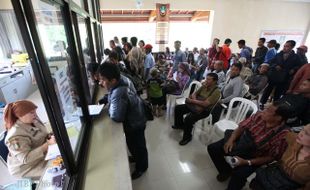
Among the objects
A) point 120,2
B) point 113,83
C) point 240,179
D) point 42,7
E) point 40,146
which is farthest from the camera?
point 120,2

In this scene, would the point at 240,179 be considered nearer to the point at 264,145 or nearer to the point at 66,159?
the point at 264,145

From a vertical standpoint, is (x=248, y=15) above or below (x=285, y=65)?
above

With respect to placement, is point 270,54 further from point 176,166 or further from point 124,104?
point 124,104

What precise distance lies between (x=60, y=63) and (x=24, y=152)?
0.74 m

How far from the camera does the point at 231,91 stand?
2.56m

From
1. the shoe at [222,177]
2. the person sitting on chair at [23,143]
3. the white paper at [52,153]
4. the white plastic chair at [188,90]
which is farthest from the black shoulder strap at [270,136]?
the person sitting on chair at [23,143]

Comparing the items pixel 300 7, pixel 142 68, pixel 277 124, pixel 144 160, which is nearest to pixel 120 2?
pixel 142 68

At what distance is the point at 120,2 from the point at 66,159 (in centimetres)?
577

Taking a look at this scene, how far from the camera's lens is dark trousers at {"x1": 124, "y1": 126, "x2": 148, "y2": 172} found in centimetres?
171

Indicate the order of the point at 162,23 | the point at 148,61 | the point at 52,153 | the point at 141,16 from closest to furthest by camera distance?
the point at 52,153 → the point at 148,61 → the point at 162,23 → the point at 141,16

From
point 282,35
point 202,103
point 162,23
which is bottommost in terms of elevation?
point 202,103

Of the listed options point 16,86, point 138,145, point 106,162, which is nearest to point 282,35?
point 138,145

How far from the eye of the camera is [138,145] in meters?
1.80

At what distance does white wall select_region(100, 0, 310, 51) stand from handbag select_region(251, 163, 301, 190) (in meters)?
5.81
